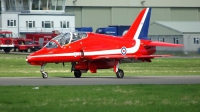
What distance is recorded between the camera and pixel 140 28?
37.6 meters

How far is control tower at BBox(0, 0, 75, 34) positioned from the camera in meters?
95.0

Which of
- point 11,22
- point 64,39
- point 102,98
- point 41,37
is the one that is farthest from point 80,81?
point 11,22

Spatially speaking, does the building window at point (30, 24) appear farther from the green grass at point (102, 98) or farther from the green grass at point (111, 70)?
the green grass at point (102, 98)

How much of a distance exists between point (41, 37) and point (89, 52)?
5494 cm

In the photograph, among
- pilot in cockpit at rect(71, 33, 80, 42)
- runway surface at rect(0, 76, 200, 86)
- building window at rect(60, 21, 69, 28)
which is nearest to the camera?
runway surface at rect(0, 76, 200, 86)

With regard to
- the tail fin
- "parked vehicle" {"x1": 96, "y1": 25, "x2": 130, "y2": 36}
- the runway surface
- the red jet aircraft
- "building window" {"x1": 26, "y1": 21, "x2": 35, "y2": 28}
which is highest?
"building window" {"x1": 26, "y1": 21, "x2": 35, "y2": 28}

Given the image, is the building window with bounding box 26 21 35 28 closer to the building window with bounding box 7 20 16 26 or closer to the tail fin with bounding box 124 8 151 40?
the building window with bounding box 7 20 16 26

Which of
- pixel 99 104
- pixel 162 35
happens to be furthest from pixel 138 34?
pixel 162 35

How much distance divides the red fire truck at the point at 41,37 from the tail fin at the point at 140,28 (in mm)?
48585

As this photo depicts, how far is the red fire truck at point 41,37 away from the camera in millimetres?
86250

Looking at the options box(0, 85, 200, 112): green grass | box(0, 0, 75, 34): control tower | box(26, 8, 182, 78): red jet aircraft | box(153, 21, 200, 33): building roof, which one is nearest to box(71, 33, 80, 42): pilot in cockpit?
box(26, 8, 182, 78): red jet aircraft

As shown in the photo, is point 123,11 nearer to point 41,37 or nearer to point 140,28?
point 41,37

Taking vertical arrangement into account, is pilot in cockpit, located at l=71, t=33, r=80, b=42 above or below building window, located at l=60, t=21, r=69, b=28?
below

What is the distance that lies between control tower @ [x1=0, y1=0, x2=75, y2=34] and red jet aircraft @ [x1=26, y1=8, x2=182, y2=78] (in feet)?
197
